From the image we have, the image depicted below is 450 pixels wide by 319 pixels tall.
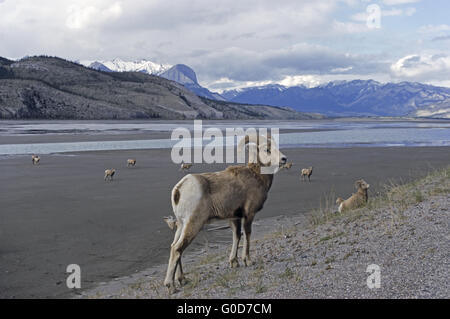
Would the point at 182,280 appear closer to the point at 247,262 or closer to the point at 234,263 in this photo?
the point at 234,263

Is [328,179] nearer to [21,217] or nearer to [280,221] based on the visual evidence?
[280,221]

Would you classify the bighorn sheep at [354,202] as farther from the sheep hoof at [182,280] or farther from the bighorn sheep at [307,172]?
the bighorn sheep at [307,172]

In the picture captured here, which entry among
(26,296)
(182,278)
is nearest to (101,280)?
(26,296)

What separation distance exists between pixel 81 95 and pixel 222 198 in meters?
132

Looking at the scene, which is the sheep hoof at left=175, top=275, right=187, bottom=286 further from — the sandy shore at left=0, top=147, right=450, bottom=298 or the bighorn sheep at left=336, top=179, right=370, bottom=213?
the bighorn sheep at left=336, top=179, right=370, bottom=213

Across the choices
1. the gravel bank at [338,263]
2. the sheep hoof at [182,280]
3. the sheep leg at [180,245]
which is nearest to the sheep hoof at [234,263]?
the gravel bank at [338,263]

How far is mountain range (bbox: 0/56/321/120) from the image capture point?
10688cm

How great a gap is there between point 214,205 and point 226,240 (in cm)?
419

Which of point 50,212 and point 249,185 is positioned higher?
point 249,185

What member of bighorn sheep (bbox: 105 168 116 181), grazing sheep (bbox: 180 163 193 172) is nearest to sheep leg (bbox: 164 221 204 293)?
bighorn sheep (bbox: 105 168 116 181)

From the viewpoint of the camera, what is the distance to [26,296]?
25.2 feet

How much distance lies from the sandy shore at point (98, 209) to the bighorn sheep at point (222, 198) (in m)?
2.30

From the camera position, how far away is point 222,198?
292 inches

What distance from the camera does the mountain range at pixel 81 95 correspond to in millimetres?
106875
